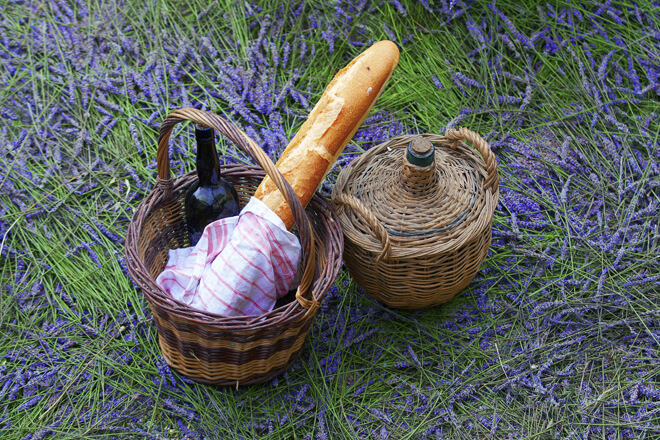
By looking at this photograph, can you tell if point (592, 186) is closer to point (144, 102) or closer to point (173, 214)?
point (173, 214)

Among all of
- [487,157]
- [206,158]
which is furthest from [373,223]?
[206,158]

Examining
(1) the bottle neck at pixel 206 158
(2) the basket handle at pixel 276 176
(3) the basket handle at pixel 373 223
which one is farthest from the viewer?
(1) the bottle neck at pixel 206 158

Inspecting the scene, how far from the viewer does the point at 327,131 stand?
7.09 ft

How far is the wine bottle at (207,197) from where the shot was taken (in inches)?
87.6

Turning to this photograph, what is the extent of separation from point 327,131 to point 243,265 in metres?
0.57

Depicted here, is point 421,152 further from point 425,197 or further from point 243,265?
point 243,265

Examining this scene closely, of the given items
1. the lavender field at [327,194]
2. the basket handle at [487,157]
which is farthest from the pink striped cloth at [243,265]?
the basket handle at [487,157]

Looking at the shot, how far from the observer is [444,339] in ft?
7.89

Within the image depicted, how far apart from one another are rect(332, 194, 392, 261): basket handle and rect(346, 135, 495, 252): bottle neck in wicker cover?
0.07 m

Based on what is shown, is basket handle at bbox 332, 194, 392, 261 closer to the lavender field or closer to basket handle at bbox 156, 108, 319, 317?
basket handle at bbox 156, 108, 319, 317

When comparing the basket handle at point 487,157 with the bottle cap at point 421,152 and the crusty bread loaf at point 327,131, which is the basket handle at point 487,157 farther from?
the crusty bread loaf at point 327,131

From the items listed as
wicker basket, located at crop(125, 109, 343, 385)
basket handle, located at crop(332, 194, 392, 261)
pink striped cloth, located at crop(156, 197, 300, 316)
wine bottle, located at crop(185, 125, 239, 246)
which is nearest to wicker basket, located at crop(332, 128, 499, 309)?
basket handle, located at crop(332, 194, 392, 261)

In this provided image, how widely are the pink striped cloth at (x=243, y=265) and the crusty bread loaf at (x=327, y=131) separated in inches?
3.4

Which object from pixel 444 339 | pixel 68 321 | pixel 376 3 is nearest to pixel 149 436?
pixel 68 321
